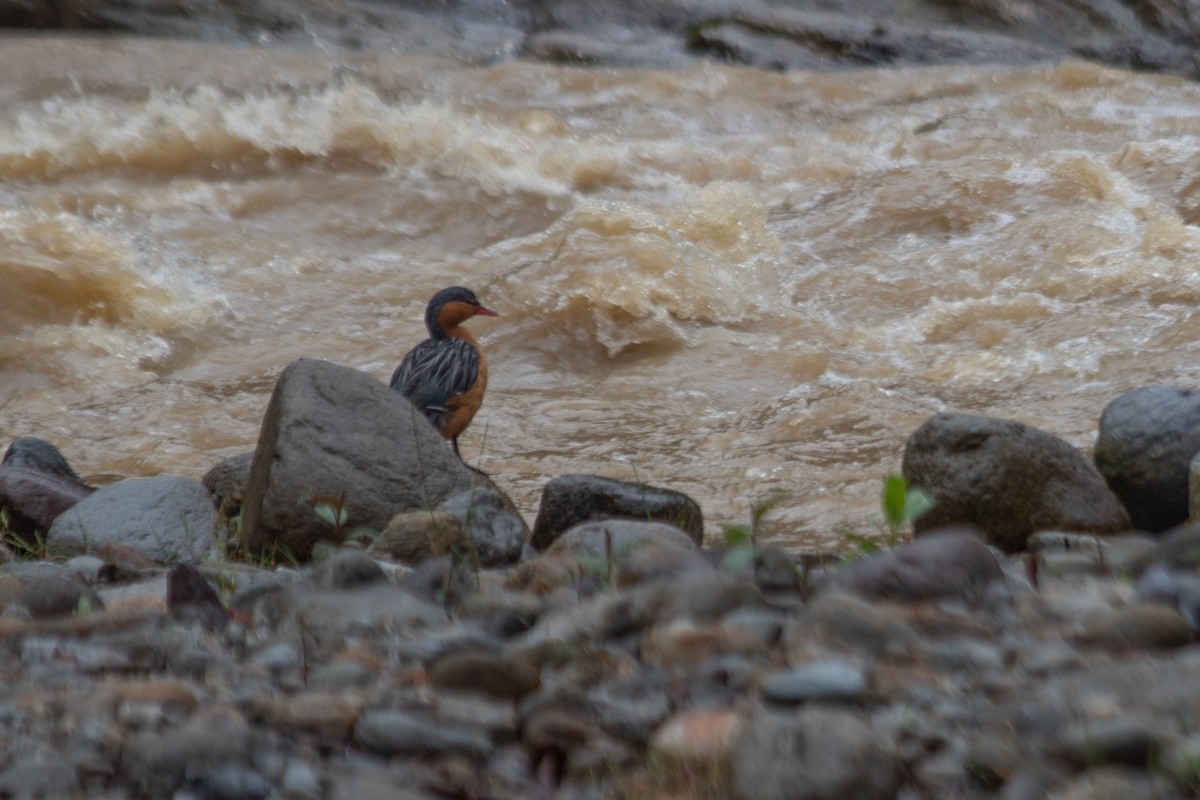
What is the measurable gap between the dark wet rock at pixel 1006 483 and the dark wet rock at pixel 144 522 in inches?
82.8

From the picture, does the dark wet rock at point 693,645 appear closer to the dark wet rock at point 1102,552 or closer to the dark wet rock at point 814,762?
the dark wet rock at point 814,762

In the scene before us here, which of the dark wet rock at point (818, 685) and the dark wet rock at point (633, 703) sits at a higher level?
the dark wet rock at point (818, 685)

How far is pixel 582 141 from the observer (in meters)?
11.3

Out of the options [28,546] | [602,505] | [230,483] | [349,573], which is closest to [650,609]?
[349,573]

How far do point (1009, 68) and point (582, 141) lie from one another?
561 cm

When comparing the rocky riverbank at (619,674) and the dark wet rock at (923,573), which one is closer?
the rocky riverbank at (619,674)

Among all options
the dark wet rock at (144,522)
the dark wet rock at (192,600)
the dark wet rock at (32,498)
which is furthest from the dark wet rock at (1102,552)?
the dark wet rock at (32,498)

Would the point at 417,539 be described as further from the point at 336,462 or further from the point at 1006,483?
the point at 1006,483

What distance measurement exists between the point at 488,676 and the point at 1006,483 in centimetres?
216

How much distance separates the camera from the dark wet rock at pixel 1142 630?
2.11 m

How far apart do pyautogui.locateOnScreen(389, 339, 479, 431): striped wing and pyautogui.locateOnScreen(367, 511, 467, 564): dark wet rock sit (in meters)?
1.72

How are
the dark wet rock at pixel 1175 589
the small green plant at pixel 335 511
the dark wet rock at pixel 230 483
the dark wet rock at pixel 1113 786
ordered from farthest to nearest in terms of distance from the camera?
the dark wet rock at pixel 230 483
the small green plant at pixel 335 511
the dark wet rock at pixel 1175 589
the dark wet rock at pixel 1113 786

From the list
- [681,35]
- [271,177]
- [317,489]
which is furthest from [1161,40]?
[317,489]

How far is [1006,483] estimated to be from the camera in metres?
3.86
